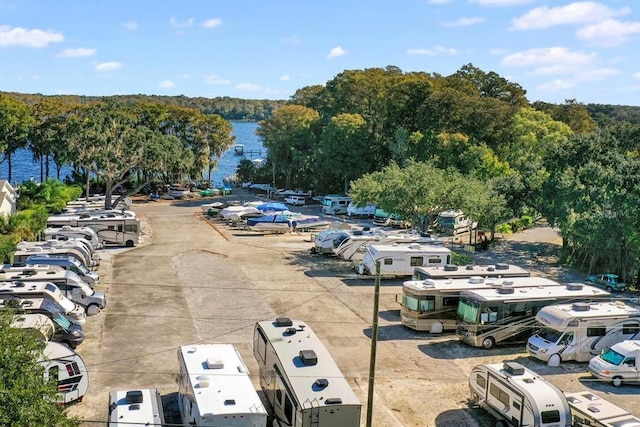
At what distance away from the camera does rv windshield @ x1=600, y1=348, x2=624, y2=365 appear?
63.2 feet

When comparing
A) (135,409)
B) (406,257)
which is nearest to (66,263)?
(135,409)

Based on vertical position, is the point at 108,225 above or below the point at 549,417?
above

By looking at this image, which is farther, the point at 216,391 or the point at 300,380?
the point at 300,380

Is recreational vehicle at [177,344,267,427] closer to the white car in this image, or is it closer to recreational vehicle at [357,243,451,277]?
recreational vehicle at [357,243,451,277]

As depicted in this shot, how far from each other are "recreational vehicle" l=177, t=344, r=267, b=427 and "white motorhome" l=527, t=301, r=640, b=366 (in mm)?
10813

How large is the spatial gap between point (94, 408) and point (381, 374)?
8394 millimetres

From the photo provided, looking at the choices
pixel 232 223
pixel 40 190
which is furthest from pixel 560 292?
pixel 40 190

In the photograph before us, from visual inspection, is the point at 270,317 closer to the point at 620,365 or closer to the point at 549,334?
the point at 549,334

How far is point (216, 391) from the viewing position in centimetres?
1378

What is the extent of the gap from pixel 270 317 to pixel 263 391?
28.0ft

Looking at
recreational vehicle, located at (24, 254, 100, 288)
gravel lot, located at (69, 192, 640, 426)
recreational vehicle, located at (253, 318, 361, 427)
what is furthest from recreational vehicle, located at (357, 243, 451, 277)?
recreational vehicle, located at (253, 318, 361, 427)

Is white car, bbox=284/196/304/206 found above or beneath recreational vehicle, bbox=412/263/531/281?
beneath

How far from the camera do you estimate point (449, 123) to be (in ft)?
194

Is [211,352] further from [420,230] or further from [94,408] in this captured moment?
[420,230]
